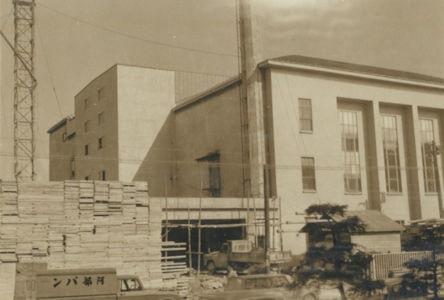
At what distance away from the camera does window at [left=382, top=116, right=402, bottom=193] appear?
46.1 metres

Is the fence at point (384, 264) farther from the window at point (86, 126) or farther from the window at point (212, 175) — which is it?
the window at point (86, 126)

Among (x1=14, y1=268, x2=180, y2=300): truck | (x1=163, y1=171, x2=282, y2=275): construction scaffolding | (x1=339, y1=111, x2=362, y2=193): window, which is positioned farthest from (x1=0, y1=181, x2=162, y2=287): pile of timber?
(x1=339, y1=111, x2=362, y2=193): window

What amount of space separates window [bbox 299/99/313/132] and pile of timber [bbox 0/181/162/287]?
→ 17290mm

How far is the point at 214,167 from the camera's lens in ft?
149

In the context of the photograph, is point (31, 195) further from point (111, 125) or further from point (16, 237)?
point (111, 125)

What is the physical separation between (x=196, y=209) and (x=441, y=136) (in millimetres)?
26485

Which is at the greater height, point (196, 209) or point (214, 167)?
point (214, 167)

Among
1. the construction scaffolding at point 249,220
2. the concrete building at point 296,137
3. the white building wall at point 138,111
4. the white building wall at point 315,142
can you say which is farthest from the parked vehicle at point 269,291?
the white building wall at point 138,111

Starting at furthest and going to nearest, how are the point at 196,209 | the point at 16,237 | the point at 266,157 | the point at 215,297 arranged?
the point at 266,157, the point at 196,209, the point at 16,237, the point at 215,297

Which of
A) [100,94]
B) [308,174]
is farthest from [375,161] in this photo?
[100,94]

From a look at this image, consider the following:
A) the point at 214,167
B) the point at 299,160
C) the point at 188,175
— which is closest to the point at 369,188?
the point at 299,160

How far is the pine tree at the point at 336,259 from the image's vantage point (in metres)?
16.5

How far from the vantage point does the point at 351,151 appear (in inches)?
1752

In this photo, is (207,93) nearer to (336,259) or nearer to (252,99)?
(252,99)
